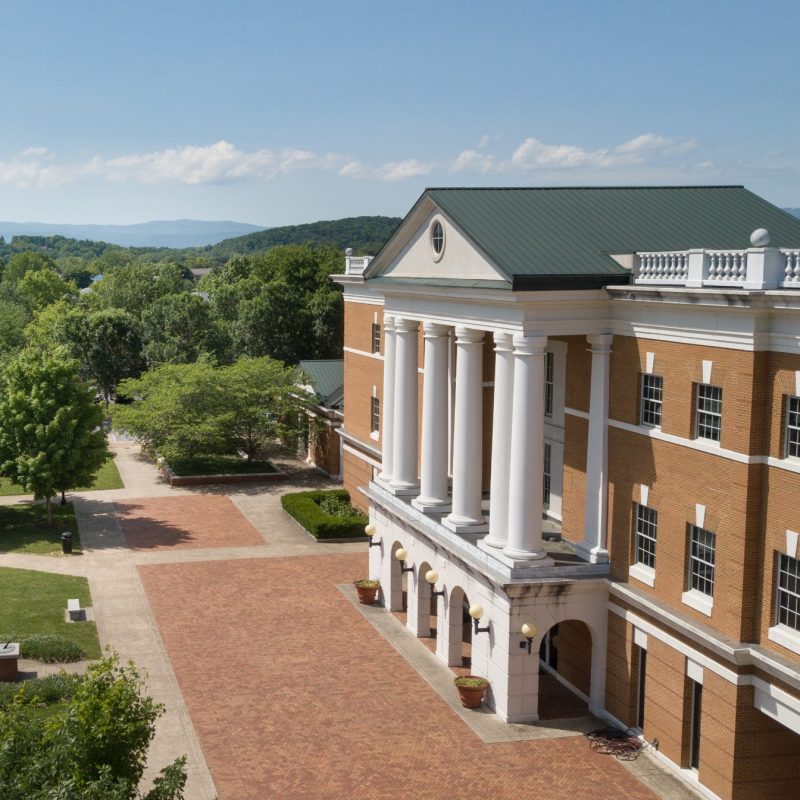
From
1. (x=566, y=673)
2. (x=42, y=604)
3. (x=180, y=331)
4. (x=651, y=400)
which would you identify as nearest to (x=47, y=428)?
(x=42, y=604)

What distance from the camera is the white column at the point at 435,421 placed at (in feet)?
107

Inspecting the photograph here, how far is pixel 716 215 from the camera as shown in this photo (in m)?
31.5

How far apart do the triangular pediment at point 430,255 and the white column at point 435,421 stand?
1939 mm

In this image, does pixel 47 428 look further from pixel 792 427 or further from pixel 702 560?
pixel 792 427

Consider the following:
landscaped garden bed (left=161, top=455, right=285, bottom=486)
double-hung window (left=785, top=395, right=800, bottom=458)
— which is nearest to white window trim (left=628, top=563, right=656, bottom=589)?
double-hung window (left=785, top=395, right=800, bottom=458)

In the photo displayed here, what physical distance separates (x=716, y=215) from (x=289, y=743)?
19281 millimetres

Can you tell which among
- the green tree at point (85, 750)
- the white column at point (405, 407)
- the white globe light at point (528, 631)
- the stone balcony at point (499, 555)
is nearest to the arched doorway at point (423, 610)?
the stone balcony at point (499, 555)

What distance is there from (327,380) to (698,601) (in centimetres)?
4258

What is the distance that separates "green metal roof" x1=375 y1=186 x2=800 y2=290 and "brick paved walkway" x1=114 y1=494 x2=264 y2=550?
1924cm

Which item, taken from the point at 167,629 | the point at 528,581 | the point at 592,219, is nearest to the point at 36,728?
the point at 528,581

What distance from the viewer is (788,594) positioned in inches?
838

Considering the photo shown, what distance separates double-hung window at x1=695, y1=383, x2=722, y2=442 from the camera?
23.0 meters

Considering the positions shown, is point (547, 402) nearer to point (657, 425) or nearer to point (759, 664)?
point (657, 425)

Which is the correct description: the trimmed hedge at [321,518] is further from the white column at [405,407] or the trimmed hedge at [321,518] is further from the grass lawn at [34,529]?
the white column at [405,407]
